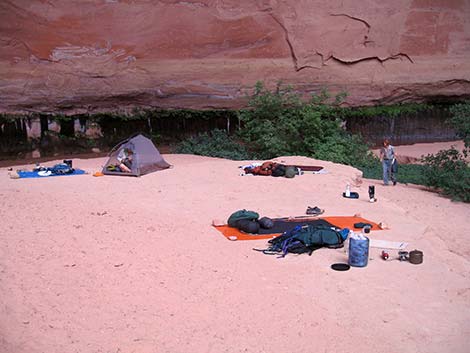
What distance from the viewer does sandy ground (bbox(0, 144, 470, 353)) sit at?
4.38 meters

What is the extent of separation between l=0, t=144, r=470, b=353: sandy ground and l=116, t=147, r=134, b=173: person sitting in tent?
2804 mm

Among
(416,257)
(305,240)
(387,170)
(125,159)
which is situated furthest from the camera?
(387,170)

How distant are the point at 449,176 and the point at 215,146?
6.51 meters

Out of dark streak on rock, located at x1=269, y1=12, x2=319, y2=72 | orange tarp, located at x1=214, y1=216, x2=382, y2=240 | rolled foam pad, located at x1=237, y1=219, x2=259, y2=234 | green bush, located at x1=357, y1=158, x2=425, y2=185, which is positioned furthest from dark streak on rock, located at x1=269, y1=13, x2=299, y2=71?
rolled foam pad, located at x1=237, y1=219, x2=259, y2=234

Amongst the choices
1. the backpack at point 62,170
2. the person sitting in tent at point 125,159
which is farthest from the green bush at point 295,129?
the backpack at point 62,170

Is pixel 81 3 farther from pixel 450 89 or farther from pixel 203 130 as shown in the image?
pixel 450 89

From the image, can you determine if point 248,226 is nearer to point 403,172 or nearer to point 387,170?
point 387,170

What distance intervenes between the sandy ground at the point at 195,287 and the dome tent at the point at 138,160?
2.81m

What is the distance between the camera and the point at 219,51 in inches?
617

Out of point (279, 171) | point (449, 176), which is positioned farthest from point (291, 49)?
point (449, 176)

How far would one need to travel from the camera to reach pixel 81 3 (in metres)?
14.4

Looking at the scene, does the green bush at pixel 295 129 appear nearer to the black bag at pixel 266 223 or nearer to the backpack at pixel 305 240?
the black bag at pixel 266 223

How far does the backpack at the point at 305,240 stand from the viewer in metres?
6.57

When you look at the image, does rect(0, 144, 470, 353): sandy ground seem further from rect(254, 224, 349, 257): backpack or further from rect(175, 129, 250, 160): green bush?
rect(175, 129, 250, 160): green bush
